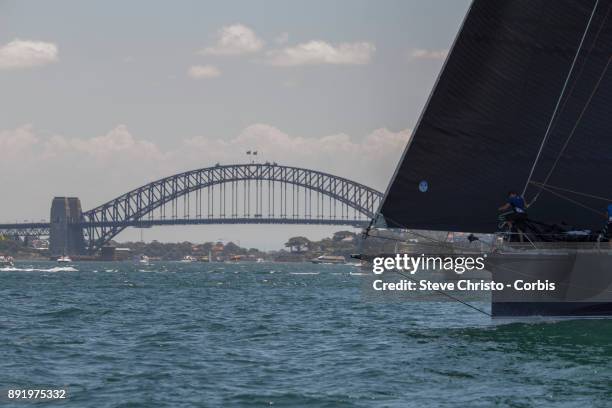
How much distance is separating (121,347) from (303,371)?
381cm

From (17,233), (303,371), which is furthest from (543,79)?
(17,233)

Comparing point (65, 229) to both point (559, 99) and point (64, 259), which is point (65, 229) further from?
point (559, 99)

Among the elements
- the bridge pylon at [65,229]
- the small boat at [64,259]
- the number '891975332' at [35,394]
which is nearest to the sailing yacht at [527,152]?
the number '891975332' at [35,394]

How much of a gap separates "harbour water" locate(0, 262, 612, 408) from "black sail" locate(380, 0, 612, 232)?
75.6 inches

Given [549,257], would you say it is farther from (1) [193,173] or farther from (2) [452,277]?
(1) [193,173]

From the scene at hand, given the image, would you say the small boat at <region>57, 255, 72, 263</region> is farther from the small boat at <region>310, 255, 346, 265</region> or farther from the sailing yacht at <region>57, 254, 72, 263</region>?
the small boat at <region>310, 255, 346, 265</region>

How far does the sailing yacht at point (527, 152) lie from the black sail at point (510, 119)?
0.01 metres

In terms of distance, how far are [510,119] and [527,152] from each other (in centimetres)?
58

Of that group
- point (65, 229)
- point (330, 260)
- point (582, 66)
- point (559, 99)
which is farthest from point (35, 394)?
point (330, 260)

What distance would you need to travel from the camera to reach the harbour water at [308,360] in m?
11.8

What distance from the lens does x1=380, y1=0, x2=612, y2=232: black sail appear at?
15930 mm

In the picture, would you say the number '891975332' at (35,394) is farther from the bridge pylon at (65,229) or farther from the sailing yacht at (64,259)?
the bridge pylon at (65,229)

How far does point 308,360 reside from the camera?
48.3ft

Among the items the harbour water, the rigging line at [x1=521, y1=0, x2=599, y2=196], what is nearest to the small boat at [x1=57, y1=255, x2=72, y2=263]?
the harbour water
